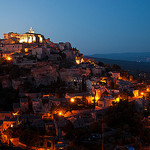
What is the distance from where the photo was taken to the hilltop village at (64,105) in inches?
460

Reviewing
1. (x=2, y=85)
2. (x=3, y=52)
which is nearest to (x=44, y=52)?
(x=3, y=52)

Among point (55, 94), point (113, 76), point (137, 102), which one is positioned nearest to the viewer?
point (137, 102)

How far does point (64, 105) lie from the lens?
1598 cm

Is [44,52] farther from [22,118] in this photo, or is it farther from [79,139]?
[79,139]

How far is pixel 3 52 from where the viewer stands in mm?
25703

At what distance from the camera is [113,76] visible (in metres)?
22.2

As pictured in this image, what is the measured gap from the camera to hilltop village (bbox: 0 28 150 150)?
1167 centimetres

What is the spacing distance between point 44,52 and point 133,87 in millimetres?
12720

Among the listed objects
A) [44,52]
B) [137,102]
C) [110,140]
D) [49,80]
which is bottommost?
[110,140]

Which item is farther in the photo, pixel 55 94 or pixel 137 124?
pixel 55 94

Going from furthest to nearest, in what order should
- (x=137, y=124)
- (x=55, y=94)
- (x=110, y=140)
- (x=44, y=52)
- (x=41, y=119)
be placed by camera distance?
1. (x=44, y=52)
2. (x=55, y=94)
3. (x=41, y=119)
4. (x=137, y=124)
5. (x=110, y=140)

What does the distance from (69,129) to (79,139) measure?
1.55 metres

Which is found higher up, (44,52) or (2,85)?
(44,52)

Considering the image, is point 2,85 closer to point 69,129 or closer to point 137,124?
point 69,129
